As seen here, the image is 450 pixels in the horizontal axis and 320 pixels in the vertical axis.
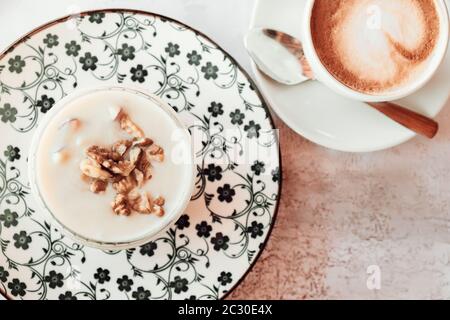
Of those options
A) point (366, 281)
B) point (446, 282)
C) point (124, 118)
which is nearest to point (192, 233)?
point (124, 118)

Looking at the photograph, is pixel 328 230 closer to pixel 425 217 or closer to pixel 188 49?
Result: pixel 425 217

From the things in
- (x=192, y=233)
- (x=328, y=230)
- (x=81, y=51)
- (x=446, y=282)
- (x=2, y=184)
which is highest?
(x=81, y=51)

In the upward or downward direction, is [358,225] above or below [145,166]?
below

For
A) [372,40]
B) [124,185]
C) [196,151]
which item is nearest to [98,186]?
[124,185]

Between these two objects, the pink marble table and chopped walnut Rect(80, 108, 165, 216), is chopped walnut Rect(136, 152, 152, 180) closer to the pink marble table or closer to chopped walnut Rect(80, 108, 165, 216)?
chopped walnut Rect(80, 108, 165, 216)

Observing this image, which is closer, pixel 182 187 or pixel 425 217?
pixel 182 187

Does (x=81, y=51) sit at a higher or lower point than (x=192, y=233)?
higher

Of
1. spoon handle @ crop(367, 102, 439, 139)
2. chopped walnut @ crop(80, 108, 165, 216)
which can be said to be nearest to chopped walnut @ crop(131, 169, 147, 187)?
chopped walnut @ crop(80, 108, 165, 216)

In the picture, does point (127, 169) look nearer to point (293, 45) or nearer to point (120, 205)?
point (120, 205)
